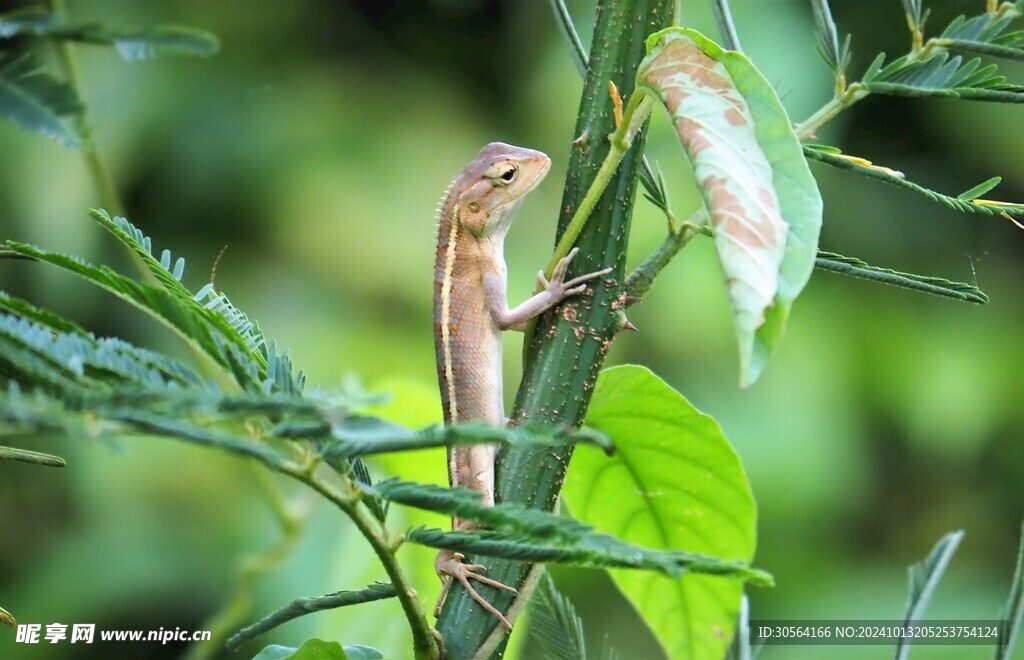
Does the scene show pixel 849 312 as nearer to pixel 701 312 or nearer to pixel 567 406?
pixel 701 312

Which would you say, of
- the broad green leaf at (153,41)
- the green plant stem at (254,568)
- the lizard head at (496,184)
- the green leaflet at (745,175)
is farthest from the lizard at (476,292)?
the broad green leaf at (153,41)

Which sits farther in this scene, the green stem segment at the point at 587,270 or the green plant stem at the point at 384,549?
the green stem segment at the point at 587,270

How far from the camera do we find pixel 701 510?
1124 millimetres

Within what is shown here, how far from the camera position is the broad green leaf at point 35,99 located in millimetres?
454

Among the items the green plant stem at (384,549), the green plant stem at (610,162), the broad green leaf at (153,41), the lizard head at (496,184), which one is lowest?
the green plant stem at (384,549)

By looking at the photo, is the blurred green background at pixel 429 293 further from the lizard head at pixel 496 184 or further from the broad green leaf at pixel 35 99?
the broad green leaf at pixel 35 99

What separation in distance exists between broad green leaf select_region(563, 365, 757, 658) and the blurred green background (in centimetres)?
160

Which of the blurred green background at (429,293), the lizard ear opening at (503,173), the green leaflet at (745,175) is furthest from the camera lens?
the blurred green background at (429,293)

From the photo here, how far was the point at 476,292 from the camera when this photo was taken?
1770mm

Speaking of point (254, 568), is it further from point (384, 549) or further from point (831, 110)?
point (831, 110)

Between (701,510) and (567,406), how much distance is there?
31cm

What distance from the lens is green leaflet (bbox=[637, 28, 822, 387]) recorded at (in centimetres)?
60

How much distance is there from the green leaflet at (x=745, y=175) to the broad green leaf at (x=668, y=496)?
34cm

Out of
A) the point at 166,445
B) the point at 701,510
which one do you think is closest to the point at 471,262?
the point at 701,510
